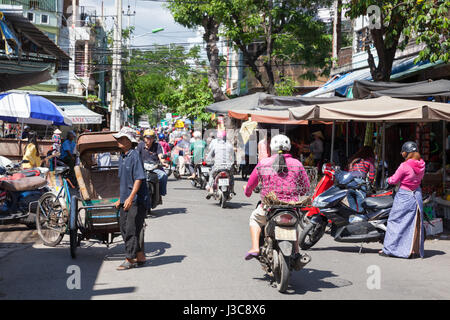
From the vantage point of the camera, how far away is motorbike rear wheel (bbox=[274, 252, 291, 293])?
19.8ft

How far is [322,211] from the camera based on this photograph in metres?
8.98

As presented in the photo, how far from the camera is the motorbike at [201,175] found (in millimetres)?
17297

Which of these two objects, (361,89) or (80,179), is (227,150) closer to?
(361,89)

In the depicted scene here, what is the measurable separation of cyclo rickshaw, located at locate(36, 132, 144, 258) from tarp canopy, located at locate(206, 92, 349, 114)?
5.89 m

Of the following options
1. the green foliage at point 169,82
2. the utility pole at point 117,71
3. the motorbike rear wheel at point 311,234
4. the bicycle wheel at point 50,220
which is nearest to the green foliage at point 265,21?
the utility pole at point 117,71

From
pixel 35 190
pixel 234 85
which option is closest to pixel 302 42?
pixel 234 85

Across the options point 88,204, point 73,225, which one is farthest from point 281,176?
point 88,204

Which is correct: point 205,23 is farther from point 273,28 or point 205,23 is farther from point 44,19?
point 44,19

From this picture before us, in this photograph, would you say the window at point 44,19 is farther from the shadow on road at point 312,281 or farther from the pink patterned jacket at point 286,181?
the pink patterned jacket at point 286,181

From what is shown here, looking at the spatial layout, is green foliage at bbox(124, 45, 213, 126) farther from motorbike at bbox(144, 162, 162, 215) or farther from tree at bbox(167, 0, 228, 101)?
motorbike at bbox(144, 162, 162, 215)

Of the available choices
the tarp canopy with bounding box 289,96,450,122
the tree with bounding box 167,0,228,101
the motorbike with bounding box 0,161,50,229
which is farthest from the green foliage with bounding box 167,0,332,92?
the motorbike with bounding box 0,161,50,229

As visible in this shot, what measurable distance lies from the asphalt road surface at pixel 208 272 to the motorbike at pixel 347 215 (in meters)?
0.26

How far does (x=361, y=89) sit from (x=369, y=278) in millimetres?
7104

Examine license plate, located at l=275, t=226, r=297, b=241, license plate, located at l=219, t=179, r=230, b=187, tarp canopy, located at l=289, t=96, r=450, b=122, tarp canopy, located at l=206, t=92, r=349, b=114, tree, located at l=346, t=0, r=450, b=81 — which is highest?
tree, located at l=346, t=0, r=450, b=81
